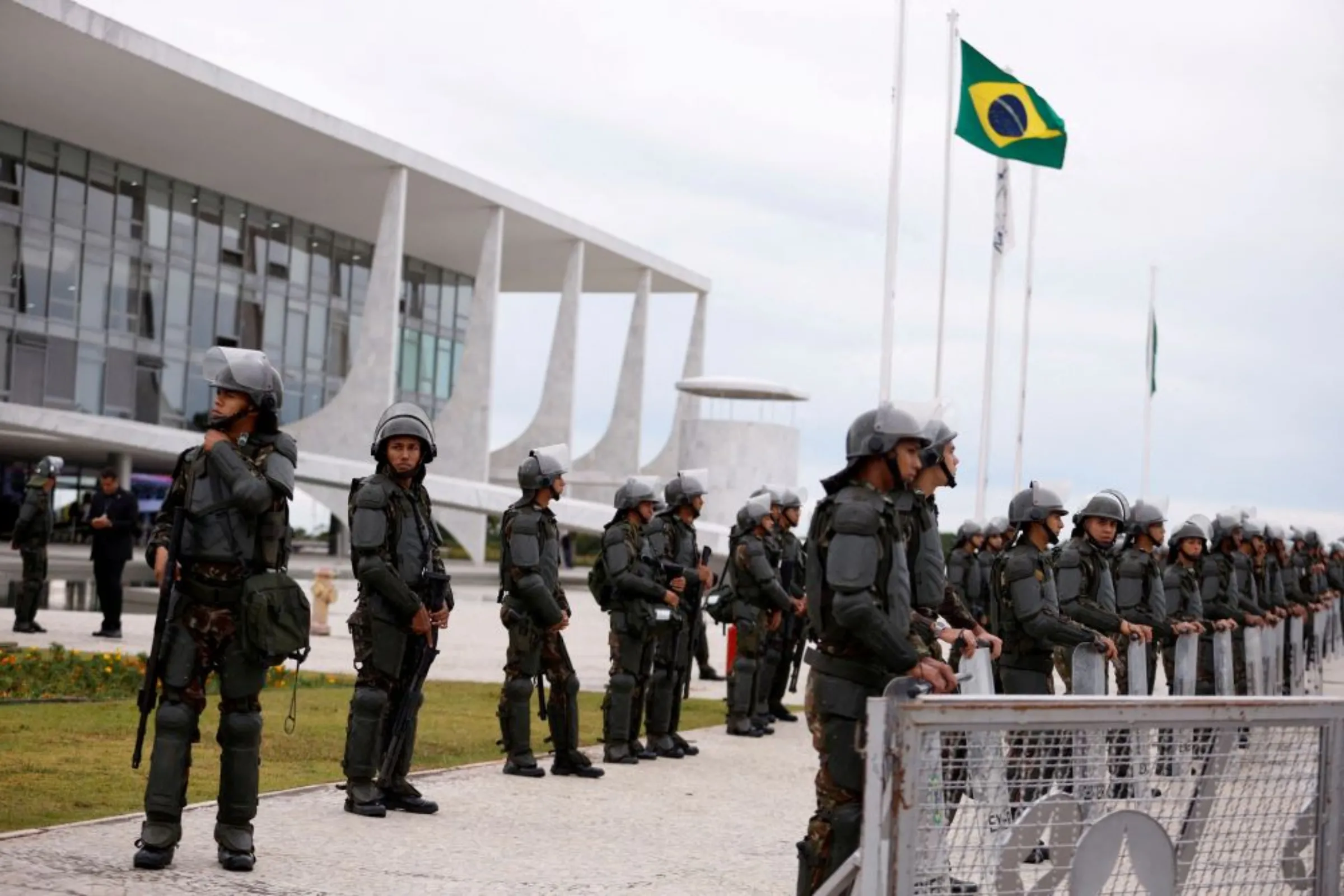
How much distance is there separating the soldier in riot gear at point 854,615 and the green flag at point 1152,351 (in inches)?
1396

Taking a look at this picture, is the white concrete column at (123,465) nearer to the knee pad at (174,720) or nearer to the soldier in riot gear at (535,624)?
the soldier in riot gear at (535,624)

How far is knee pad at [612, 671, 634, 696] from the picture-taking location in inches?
446

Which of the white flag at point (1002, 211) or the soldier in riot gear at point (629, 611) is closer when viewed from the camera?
the soldier in riot gear at point (629, 611)

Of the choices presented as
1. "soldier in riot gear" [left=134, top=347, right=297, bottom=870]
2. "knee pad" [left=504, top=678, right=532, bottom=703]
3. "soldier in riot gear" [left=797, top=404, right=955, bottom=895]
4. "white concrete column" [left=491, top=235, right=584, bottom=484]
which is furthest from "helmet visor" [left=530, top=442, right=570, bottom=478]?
"white concrete column" [left=491, top=235, right=584, bottom=484]

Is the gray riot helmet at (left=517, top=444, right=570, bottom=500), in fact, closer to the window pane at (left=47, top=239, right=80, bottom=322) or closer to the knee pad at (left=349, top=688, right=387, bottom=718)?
the knee pad at (left=349, top=688, right=387, bottom=718)

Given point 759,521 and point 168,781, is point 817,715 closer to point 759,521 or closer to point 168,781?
point 168,781

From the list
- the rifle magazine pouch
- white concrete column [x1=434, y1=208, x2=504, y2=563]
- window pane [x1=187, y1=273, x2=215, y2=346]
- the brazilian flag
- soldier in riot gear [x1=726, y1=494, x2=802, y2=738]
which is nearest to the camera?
the rifle magazine pouch

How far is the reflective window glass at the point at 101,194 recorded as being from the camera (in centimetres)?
4466

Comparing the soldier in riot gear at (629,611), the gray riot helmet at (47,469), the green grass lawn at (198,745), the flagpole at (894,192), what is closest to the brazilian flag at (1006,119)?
the flagpole at (894,192)

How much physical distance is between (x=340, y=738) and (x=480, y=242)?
45682mm

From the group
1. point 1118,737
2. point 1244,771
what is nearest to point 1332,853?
point 1244,771

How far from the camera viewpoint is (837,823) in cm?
581

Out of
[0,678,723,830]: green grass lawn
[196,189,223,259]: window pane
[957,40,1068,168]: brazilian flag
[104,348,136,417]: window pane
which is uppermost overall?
[196,189,223,259]: window pane

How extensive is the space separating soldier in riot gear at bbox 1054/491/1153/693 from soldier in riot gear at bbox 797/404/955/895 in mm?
4521
